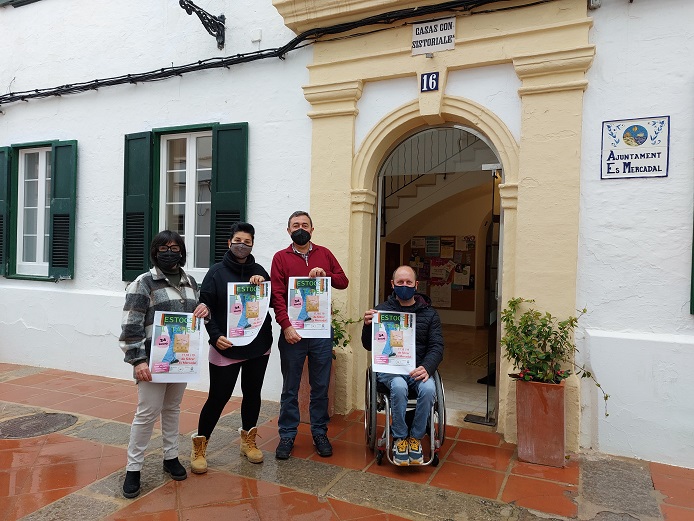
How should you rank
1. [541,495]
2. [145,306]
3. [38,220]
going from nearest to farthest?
[145,306], [541,495], [38,220]

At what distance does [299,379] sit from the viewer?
396 cm

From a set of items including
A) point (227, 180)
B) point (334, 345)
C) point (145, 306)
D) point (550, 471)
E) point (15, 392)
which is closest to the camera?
point (145, 306)

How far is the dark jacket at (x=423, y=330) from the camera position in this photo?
379cm

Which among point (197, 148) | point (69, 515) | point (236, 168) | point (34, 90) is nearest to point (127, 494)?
point (69, 515)

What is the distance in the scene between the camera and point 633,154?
3.96 m

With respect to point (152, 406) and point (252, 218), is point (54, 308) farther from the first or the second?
point (152, 406)

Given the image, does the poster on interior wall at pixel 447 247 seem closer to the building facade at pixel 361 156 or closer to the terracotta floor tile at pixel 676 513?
the building facade at pixel 361 156

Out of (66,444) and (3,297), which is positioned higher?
(3,297)

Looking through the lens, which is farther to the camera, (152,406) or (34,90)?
(34,90)

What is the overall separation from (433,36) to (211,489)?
4070 millimetres

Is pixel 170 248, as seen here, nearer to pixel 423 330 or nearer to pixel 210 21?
pixel 423 330

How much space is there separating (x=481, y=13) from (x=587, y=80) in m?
1.08

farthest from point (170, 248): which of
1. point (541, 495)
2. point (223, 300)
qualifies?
point (541, 495)

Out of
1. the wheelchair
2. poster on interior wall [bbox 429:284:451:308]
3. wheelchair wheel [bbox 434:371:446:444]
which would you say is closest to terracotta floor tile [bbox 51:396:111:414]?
the wheelchair
